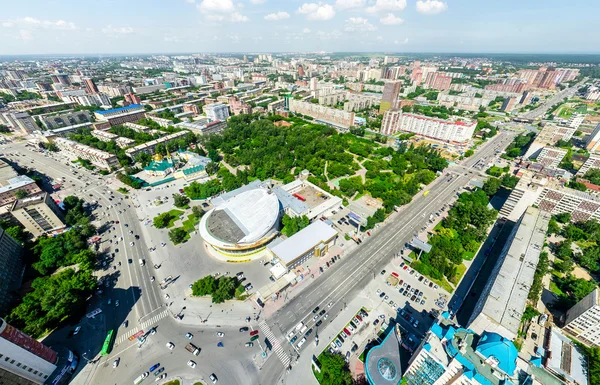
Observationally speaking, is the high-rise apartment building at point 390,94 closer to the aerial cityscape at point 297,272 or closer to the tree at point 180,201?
the aerial cityscape at point 297,272

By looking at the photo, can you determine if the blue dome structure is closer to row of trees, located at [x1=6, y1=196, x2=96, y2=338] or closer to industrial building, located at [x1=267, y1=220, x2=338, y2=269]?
industrial building, located at [x1=267, y1=220, x2=338, y2=269]

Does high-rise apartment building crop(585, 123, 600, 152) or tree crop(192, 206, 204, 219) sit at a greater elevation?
high-rise apartment building crop(585, 123, 600, 152)

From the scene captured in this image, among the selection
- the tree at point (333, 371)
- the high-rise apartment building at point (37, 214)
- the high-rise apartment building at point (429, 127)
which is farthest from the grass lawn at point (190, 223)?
the high-rise apartment building at point (429, 127)

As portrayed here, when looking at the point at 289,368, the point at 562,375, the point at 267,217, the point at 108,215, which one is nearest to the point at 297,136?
the point at 267,217

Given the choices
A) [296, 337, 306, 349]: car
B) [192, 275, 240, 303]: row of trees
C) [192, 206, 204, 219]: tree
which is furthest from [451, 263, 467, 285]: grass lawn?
[192, 206, 204, 219]: tree

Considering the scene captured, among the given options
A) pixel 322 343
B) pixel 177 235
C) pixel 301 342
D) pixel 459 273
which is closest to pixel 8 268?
pixel 177 235
